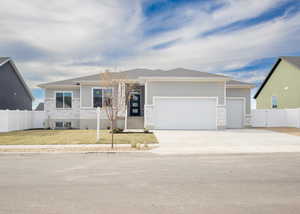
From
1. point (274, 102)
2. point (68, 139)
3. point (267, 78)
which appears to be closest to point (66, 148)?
point (68, 139)

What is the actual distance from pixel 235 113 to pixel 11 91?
82.8 ft

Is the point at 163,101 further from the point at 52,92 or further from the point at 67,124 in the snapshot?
the point at 52,92

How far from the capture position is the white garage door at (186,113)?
16062mm

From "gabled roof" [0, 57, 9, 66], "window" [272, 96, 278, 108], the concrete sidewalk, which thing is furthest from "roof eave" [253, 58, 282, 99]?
"gabled roof" [0, 57, 9, 66]

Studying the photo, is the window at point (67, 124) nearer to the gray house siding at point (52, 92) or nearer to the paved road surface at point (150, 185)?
the gray house siding at point (52, 92)

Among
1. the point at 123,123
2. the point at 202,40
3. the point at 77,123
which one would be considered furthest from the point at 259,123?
the point at 77,123

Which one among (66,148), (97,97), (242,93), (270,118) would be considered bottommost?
(66,148)

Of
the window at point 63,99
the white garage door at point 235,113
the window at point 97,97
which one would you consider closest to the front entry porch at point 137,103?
the window at point 97,97

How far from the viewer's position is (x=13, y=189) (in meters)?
4.09

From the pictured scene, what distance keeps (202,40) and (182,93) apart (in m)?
4.68

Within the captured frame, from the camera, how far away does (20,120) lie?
17.0 metres

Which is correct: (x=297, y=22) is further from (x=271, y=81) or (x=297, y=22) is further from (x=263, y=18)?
(x=271, y=81)

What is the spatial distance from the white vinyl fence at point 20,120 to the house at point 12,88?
3820 mm

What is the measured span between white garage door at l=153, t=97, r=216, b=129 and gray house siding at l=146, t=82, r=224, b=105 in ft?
1.45
